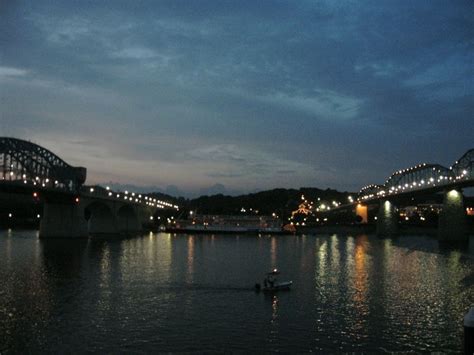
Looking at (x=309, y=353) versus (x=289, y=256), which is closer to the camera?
(x=309, y=353)

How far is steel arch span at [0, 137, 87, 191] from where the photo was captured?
9928 centimetres

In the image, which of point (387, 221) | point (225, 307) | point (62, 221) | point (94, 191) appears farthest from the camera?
point (387, 221)

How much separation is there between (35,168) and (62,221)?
12.2 meters

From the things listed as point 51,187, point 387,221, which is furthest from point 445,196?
point 51,187

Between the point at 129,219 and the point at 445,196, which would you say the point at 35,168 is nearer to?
the point at 129,219

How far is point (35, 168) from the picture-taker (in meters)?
110

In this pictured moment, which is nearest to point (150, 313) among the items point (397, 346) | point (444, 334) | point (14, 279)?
point (397, 346)

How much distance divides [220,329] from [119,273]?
27.0 m

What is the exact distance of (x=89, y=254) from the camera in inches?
3054

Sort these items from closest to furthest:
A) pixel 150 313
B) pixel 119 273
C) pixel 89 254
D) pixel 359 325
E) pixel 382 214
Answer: pixel 359 325
pixel 150 313
pixel 119 273
pixel 89 254
pixel 382 214

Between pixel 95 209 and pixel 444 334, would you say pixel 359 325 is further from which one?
pixel 95 209

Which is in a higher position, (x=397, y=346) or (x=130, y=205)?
(x=130, y=205)

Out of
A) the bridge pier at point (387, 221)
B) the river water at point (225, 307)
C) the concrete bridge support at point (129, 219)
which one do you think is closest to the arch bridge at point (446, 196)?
the bridge pier at point (387, 221)

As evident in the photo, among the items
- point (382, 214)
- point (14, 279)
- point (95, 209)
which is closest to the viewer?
point (14, 279)
